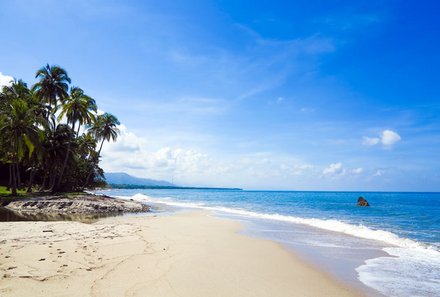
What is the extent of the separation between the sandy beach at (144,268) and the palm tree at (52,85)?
118 ft

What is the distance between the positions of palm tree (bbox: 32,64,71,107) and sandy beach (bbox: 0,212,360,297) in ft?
118

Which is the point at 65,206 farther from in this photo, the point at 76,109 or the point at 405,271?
the point at 405,271

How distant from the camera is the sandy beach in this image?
21.7 feet

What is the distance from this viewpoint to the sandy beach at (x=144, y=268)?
6.62m

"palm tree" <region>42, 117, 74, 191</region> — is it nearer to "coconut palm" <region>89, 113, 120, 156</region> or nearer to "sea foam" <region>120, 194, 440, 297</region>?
"coconut palm" <region>89, 113, 120, 156</region>

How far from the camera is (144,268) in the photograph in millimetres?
8242

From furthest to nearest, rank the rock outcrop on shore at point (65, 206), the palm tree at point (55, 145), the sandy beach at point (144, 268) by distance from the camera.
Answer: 1. the palm tree at point (55, 145)
2. the rock outcrop on shore at point (65, 206)
3. the sandy beach at point (144, 268)

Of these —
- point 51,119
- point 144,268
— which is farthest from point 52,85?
point 144,268

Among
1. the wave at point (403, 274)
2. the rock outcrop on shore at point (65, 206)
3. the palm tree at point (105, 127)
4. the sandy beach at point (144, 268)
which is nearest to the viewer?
the sandy beach at point (144, 268)

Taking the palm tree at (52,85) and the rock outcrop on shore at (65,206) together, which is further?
the palm tree at (52,85)

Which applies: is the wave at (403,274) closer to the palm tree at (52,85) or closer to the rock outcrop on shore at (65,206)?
the rock outcrop on shore at (65,206)

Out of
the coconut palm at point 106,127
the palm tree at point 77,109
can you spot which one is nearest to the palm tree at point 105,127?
the coconut palm at point 106,127

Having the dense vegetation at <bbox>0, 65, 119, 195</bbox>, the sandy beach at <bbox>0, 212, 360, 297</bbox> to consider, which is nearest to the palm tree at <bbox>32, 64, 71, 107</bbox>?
the dense vegetation at <bbox>0, 65, 119, 195</bbox>

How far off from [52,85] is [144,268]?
43.7m
